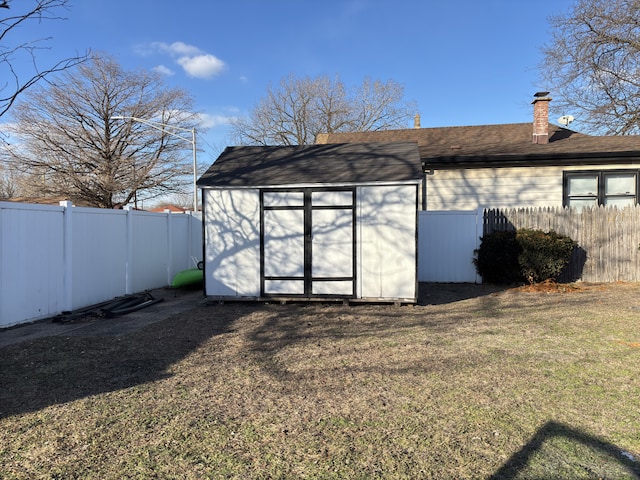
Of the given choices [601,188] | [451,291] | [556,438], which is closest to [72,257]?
[556,438]

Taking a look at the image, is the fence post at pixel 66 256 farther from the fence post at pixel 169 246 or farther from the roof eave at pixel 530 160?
the roof eave at pixel 530 160

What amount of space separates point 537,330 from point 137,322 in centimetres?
606

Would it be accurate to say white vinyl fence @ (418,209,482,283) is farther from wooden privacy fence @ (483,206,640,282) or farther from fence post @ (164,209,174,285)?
fence post @ (164,209,174,285)

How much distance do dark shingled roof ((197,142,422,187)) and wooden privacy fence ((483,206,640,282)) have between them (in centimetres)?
404

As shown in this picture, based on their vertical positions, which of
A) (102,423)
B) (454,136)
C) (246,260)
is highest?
(454,136)

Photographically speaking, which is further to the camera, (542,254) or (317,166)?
A: (542,254)

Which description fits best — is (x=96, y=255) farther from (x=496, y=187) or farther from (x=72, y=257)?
(x=496, y=187)

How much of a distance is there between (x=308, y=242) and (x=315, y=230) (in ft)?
0.86

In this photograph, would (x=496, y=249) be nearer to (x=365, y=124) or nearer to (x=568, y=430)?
(x=568, y=430)

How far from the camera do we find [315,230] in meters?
8.00

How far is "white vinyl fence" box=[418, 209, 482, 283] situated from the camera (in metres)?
10.9

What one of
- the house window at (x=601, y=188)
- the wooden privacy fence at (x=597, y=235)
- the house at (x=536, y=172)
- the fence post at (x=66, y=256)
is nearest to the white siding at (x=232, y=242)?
the fence post at (x=66, y=256)

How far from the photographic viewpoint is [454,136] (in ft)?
49.5

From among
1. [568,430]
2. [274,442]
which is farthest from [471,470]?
[274,442]
